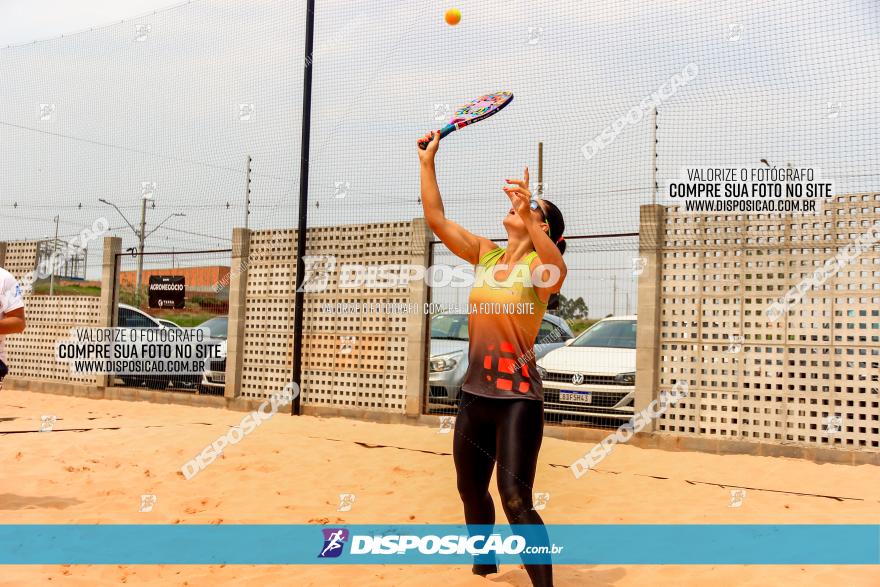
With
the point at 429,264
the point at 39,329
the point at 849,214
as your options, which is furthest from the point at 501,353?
the point at 39,329

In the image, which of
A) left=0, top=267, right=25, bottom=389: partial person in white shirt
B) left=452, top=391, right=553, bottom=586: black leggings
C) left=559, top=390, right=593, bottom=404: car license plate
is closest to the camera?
left=452, top=391, right=553, bottom=586: black leggings

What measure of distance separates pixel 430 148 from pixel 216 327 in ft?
29.9

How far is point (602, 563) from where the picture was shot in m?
4.06

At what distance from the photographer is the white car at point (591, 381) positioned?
7941 mm

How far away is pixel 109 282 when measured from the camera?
12133 mm

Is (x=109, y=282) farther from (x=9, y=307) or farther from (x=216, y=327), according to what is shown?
(x=9, y=307)

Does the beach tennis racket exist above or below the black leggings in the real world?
above

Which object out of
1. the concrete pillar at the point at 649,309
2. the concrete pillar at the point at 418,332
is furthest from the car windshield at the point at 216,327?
the concrete pillar at the point at 649,309

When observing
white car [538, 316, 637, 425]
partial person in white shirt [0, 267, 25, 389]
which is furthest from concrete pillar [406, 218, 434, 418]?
partial person in white shirt [0, 267, 25, 389]

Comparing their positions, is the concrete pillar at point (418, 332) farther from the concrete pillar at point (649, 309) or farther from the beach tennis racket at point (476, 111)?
the beach tennis racket at point (476, 111)

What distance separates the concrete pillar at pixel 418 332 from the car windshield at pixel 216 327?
13.0ft

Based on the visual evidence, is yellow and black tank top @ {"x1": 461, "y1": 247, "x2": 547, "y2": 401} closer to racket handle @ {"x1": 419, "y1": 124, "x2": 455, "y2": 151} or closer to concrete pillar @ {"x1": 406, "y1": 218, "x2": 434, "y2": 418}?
racket handle @ {"x1": 419, "y1": 124, "x2": 455, "y2": 151}

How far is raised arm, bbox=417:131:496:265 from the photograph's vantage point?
3557mm

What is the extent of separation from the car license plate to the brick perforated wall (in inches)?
34.1
